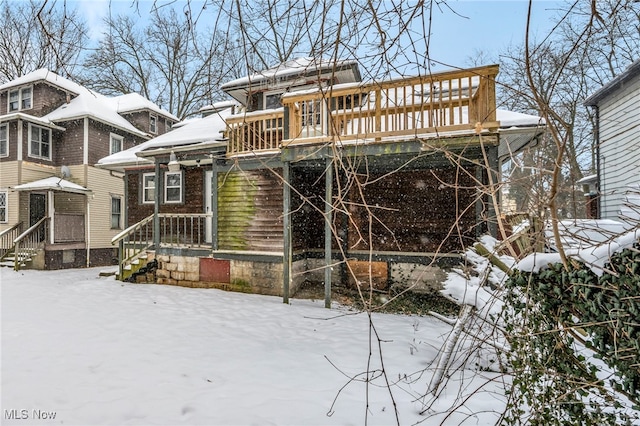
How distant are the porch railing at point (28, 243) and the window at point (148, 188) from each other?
3.91 meters

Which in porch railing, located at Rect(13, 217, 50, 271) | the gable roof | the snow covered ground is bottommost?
the snow covered ground

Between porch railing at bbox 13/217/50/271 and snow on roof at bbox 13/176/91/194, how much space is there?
1125 millimetres

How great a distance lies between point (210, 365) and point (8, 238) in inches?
528

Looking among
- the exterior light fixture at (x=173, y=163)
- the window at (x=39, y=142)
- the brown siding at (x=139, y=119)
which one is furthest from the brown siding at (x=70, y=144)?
the exterior light fixture at (x=173, y=163)

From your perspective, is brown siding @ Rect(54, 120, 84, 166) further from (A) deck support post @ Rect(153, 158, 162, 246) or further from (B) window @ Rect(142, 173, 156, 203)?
(A) deck support post @ Rect(153, 158, 162, 246)

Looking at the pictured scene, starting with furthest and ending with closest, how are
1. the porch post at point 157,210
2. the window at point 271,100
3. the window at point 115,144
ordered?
the window at point 115,144
the window at point 271,100
the porch post at point 157,210

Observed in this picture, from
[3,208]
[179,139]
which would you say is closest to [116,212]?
[3,208]

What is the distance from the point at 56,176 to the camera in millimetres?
13336

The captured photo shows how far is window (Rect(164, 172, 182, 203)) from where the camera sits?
1048 centimetres

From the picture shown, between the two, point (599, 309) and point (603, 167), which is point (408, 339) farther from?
point (603, 167)

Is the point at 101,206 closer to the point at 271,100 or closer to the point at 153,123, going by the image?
the point at 153,123

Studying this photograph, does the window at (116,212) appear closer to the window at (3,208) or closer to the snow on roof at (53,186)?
the snow on roof at (53,186)

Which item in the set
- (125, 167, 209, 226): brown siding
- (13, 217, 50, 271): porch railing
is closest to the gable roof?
(125, 167, 209, 226): brown siding

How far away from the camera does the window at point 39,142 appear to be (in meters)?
12.7
